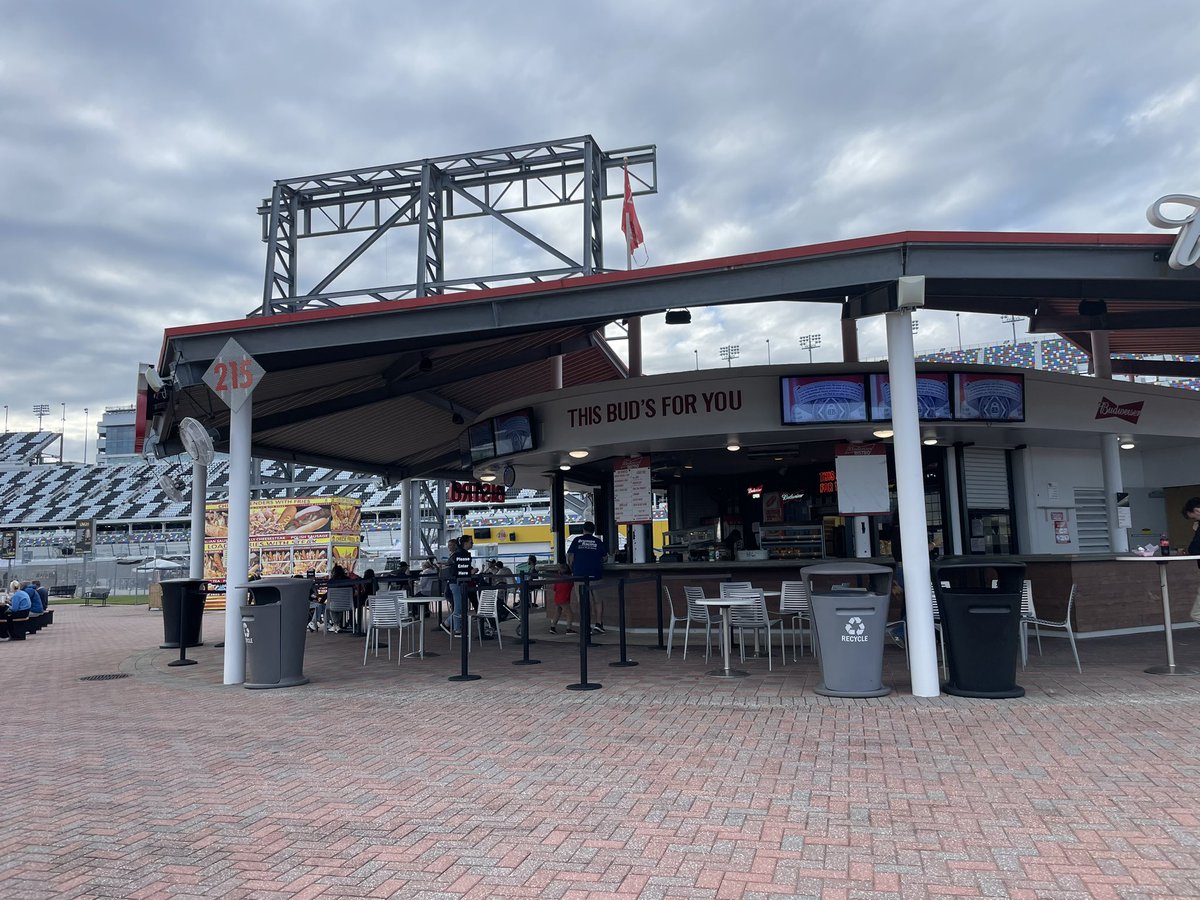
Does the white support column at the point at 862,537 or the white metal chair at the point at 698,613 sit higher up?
the white support column at the point at 862,537

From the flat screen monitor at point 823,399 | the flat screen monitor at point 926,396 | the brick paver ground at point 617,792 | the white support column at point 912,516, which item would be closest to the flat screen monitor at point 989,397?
the flat screen monitor at point 926,396

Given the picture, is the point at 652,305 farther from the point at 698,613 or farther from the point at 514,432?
the point at 514,432

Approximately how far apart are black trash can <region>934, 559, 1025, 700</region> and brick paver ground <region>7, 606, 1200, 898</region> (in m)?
0.25

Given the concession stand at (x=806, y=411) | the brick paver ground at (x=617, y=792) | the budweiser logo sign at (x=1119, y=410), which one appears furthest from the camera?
the budweiser logo sign at (x=1119, y=410)

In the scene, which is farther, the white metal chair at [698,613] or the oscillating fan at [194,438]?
the oscillating fan at [194,438]

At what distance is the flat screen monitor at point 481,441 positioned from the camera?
1409 centimetres

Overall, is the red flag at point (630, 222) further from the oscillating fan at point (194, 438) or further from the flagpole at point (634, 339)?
the oscillating fan at point (194, 438)

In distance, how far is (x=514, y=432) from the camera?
1355 centimetres

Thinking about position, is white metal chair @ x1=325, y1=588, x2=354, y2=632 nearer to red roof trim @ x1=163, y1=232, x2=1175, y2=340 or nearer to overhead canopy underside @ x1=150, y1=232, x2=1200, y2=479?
overhead canopy underside @ x1=150, y1=232, x2=1200, y2=479

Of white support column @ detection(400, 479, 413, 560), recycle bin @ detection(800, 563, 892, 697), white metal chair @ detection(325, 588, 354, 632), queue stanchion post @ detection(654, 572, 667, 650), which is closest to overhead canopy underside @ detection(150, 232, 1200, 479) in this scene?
recycle bin @ detection(800, 563, 892, 697)

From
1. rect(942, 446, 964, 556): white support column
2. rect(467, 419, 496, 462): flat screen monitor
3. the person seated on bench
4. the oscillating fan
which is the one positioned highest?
rect(467, 419, 496, 462): flat screen monitor

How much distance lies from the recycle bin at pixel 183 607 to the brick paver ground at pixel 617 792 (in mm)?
4504

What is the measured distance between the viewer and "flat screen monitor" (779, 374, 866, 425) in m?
11.3

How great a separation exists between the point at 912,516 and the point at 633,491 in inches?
244
